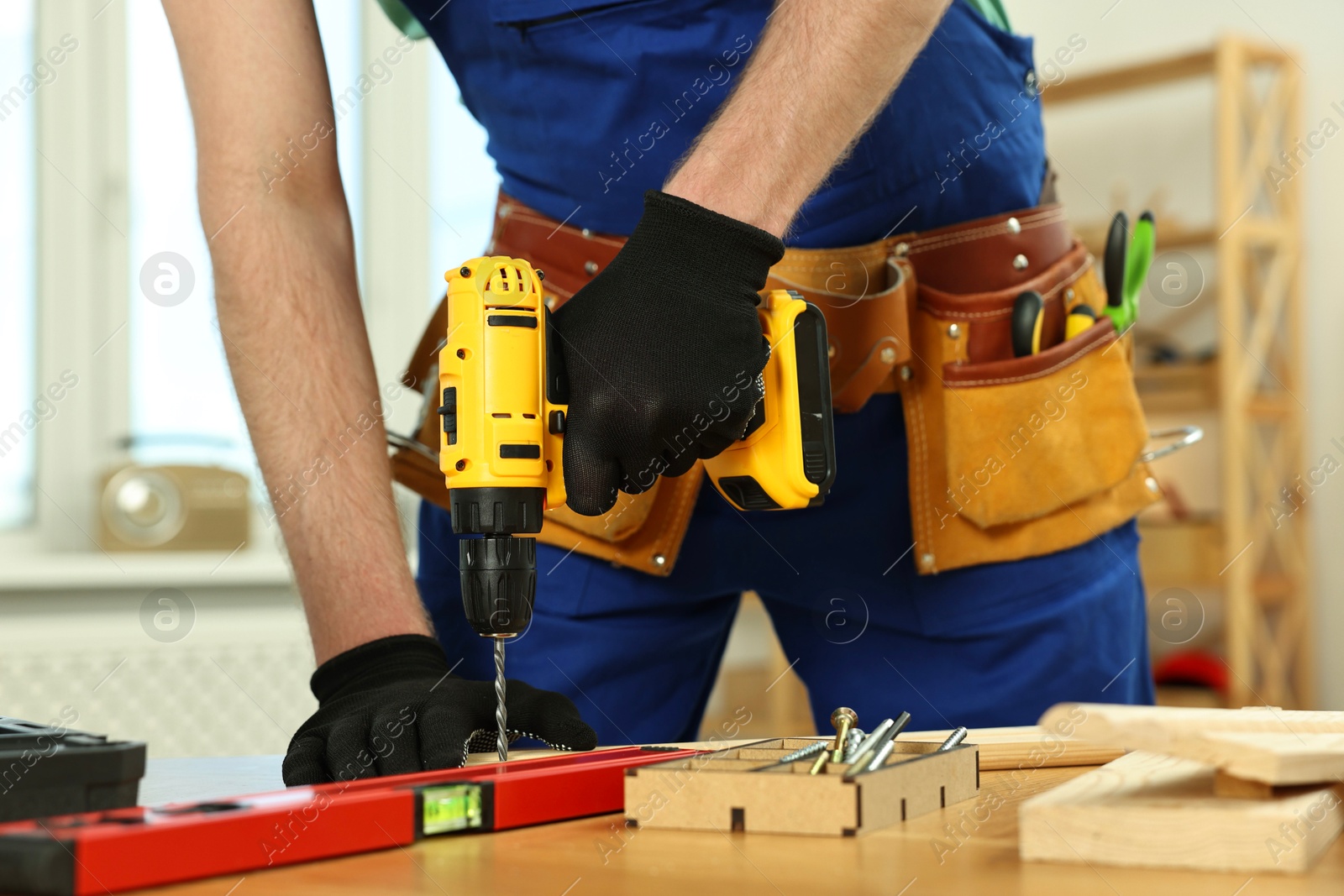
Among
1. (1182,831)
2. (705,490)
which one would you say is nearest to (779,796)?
(1182,831)

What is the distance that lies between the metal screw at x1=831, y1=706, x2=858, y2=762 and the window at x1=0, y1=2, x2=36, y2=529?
2.53 metres

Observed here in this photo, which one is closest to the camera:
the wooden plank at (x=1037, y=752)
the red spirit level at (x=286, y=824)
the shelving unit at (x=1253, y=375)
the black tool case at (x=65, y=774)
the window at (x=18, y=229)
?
the red spirit level at (x=286, y=824)

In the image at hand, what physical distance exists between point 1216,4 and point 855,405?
11.6ft

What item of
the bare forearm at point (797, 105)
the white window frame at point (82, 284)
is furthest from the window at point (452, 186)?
the bare forearm at point (797, 105)

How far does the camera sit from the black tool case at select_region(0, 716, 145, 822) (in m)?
0.58

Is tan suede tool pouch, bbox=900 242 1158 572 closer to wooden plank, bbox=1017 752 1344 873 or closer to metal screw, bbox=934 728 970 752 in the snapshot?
metal screw, bbox=934 728 970 752

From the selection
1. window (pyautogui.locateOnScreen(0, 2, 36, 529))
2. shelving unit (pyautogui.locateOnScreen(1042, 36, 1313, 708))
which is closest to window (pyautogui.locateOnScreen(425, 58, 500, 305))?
window (pyautogui.locateOnScreen(0, 2, 36, 529))

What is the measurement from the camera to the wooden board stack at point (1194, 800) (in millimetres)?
500

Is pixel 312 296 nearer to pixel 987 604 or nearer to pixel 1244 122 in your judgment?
pixel 987 604

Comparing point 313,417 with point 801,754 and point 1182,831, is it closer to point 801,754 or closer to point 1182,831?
point 801,754

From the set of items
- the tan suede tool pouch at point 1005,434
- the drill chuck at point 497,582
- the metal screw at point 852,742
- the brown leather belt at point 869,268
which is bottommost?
the metal screw at point 852,742

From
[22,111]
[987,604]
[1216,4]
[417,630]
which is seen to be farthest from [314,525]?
[1216,4]

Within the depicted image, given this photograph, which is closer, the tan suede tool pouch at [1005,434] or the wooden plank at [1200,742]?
the wooden plank at [1200,742]

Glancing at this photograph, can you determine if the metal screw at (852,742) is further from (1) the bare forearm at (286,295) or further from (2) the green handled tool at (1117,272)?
(2) the green handled tool at (1117,272)
